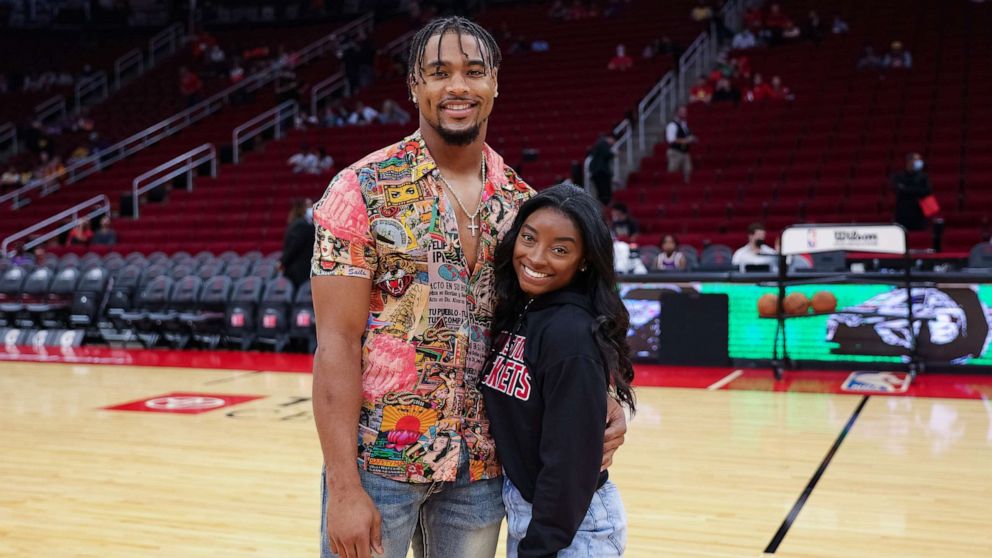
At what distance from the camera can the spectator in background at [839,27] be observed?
16.1m

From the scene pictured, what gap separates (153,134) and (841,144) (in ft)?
44.3

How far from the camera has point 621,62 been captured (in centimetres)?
1711

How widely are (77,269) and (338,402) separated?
455 inches

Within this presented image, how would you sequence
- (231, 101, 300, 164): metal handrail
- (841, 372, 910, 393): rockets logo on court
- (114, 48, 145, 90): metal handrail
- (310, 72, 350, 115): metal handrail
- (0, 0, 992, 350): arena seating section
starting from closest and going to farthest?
(841, 372, 910, 393): rockets logo on court, (0, 0, 992, 350): arena seating section, (231, 101, 300, 164): metal handrail, (310, 72, 350, 115): metal handrail, (114, 48, 145, 90): metal handrail

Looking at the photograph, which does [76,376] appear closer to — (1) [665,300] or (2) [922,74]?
(1) [665,300]

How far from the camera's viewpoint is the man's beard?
1787 millimetres

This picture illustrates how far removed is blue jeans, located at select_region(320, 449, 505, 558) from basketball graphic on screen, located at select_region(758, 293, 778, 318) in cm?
640

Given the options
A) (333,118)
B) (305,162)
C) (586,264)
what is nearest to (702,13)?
(333,118)

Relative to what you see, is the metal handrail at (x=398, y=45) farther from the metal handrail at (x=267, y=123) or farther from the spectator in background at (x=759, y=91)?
the spectator in background at (x=759, y=91)

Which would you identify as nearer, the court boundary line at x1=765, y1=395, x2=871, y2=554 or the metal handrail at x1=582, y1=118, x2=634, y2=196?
the court boundary line at x1=765, y1=395, x2=871, y2=554

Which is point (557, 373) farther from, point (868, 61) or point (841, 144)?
point (868, 61)

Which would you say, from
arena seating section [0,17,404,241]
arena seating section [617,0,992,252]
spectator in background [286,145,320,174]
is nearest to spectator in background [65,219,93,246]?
arena seating section [0,17,404,241]

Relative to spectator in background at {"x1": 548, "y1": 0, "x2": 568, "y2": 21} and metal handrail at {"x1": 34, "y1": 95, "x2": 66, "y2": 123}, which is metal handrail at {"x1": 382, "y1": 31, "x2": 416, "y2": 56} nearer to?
spectator in background at {"x1": 548, "y1": 0, "x2": 568, "y2": 21}

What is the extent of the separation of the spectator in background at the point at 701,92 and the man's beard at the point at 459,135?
45.5 feet
